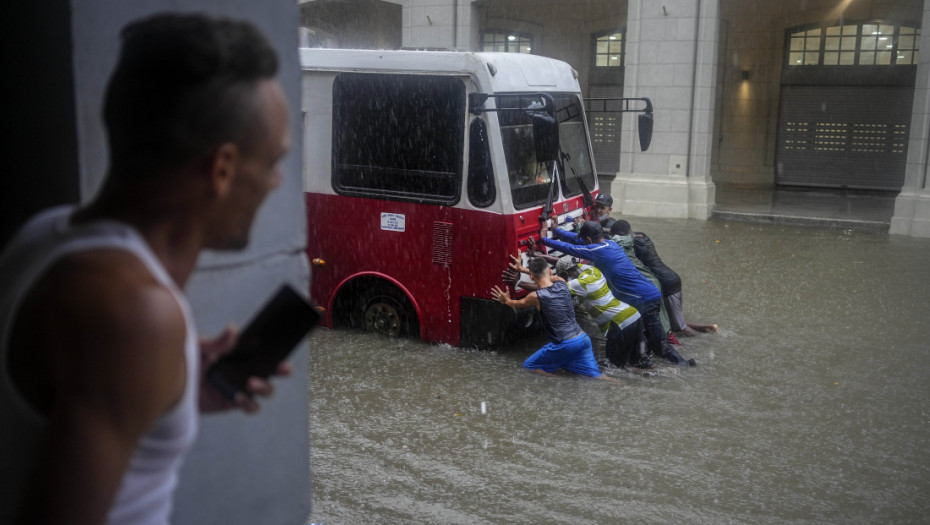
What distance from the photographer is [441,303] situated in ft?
26.3

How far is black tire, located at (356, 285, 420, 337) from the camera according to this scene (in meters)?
8.34

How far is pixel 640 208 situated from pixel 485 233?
11237mm

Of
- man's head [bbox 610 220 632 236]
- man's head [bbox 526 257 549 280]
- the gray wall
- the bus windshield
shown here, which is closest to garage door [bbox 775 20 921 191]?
the bus windshield

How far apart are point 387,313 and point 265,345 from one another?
703cm

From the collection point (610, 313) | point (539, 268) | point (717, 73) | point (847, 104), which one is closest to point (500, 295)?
point (539, 268)

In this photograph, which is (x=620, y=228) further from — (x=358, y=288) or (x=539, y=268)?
(x=358, y=288)

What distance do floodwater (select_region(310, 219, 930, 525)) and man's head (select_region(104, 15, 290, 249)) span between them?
3.74m

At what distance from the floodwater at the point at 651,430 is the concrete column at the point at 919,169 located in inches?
270

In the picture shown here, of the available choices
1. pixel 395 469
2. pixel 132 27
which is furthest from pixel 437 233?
pixel 132 27

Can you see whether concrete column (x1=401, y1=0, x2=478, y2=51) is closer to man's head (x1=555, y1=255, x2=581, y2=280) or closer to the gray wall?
man's head (x1=555, y1=255, x2=581, y2=280)

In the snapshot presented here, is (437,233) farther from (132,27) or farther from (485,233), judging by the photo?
(132,27)

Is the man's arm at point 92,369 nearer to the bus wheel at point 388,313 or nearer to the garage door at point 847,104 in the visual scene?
the bus wheel at point 388,313

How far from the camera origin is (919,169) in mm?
15734

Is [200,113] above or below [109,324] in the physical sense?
above
